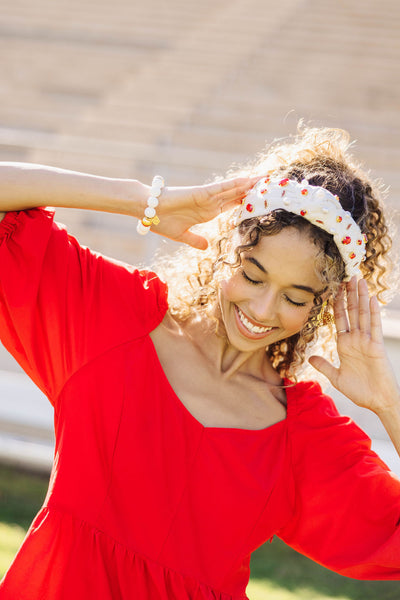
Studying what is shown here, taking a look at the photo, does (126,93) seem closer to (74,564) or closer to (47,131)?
(47,131)

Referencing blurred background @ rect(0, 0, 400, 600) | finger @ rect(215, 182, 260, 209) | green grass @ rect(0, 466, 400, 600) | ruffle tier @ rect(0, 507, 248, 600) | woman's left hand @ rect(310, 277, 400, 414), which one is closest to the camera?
ruffle tier @ rect(0, 507, 248, 600)

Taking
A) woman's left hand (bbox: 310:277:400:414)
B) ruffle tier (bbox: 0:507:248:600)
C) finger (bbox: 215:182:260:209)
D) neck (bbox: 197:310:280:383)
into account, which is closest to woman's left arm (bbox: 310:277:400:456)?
woman's left hand (bbox: 310:277:400:414)

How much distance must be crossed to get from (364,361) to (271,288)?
39 centimetres

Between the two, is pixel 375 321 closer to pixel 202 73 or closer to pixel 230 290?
pixel 230 290

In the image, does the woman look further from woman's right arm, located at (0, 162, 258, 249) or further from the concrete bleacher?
the concrete bleacher

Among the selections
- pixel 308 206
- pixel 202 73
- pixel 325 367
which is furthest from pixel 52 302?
pixel 202 73

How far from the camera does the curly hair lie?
1953mm

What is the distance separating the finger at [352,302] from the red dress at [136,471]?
0.32 meters

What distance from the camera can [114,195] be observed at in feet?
6.11

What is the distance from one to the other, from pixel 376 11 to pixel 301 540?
7.26 m

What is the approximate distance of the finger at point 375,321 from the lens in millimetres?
2117

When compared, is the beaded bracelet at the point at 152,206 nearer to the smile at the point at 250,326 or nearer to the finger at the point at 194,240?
the finger at the point at 194,240

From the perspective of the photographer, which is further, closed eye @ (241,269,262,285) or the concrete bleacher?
the concrete bleacher

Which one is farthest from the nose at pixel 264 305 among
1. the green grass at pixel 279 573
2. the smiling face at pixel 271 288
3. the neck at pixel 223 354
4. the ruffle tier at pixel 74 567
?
the green grass at pixel 279 573
